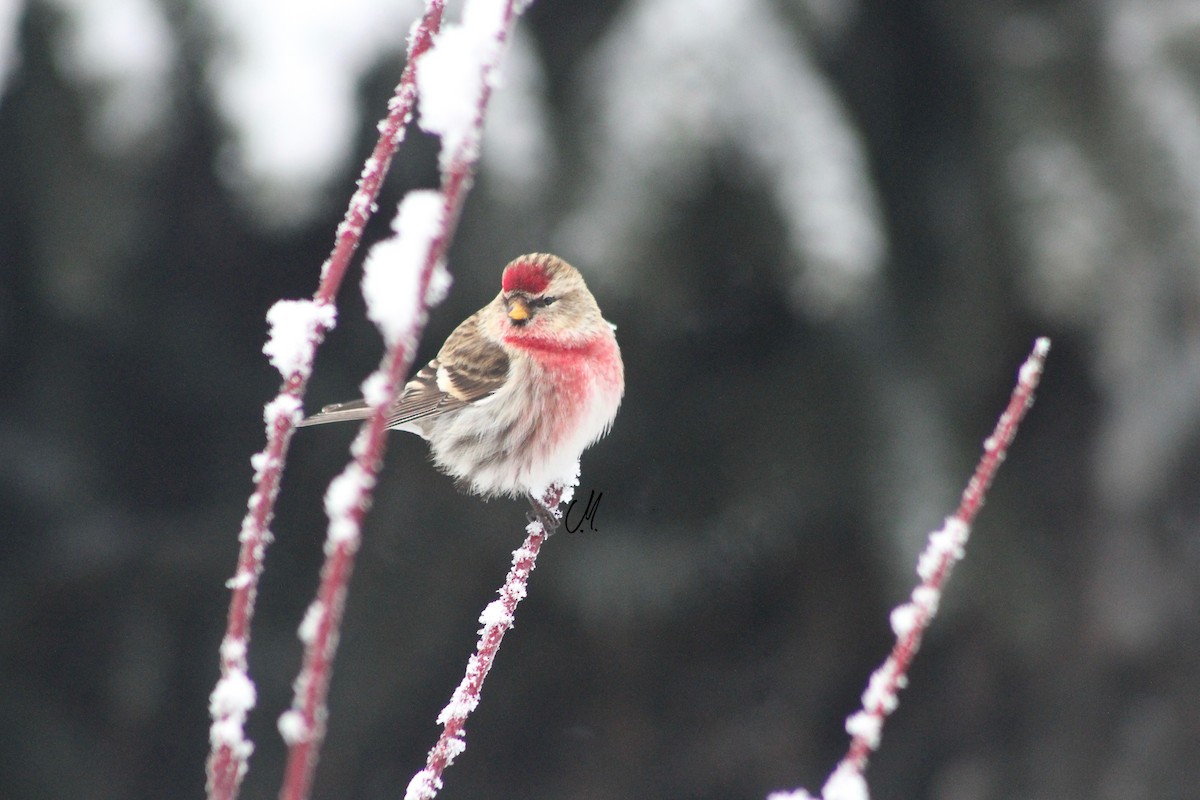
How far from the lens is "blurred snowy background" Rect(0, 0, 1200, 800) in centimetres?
178

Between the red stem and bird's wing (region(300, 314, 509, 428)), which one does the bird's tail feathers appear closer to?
bird's wing (region(300, 314, 509, 428))

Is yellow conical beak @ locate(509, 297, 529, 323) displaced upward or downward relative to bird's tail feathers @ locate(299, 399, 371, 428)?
upward

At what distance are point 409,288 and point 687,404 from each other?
5.83 ft

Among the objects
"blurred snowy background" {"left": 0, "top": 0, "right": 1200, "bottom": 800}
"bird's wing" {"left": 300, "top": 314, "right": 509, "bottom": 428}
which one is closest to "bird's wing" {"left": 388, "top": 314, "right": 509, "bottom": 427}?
"bird's wing" {"left": 300, "top": 314, "right": 509, "bottom": 428}

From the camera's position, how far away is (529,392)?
118 centimetres

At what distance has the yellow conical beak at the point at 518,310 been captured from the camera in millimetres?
1062

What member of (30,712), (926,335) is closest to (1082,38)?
(926,335)

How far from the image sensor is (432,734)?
2473 mm

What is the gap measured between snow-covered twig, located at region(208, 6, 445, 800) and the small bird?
59 centimetres

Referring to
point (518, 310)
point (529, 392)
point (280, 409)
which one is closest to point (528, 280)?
point (518, 310)

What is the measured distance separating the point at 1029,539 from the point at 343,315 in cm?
134

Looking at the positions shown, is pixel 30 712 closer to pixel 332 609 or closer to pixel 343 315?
pixel 343 315

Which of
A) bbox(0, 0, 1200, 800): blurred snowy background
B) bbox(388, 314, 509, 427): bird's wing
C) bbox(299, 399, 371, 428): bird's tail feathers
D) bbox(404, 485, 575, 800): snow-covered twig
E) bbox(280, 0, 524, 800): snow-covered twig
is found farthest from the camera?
bbox(0, 0, 1200, 800): blurred snowy background
